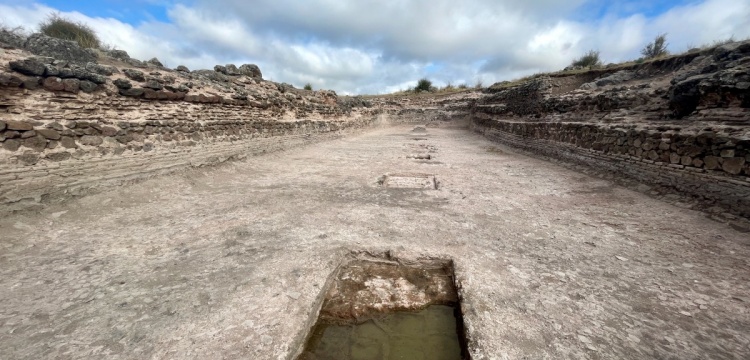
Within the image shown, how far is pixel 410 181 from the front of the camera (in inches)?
288

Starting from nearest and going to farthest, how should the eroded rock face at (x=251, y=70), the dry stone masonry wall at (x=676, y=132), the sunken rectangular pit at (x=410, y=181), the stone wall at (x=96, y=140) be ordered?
the stone wall at (x=96, y=140) → the dry stone masonry wall at (x=676, y=132) → the sunken rectangular pit at (x=410, y=181) → the eroded rock face at (x=251, y=70)

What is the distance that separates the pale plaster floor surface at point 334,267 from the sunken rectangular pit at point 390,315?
178 mm

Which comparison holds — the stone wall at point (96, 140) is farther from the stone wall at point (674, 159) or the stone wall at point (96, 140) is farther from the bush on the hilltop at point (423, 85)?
the bush on the hilltop at point (423, 85)

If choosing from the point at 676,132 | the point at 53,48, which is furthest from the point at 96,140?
the point at 676,132

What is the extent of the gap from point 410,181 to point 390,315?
15.6 feet

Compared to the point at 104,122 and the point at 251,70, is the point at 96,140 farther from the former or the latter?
the point at 251,70

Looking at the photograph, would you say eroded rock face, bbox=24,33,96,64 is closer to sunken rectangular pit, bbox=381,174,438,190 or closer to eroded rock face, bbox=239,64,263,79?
eroded rock face, bbox=239,64,263,79

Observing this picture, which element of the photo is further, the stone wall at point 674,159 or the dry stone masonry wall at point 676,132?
the dry stone masonry wall at point 676,132

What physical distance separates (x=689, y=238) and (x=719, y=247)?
282mm

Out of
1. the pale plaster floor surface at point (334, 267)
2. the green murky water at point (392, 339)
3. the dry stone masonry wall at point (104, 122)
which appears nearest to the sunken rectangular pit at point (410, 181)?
the pale plaster floor surface at point (334, 267)

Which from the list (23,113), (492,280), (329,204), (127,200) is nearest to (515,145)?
(329,204)

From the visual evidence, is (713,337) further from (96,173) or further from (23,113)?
(23,113)

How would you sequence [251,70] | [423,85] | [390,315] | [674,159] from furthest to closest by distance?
[423,85]
[251,70]
[674,159]
[390,315]

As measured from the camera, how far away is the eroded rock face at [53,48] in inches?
231
